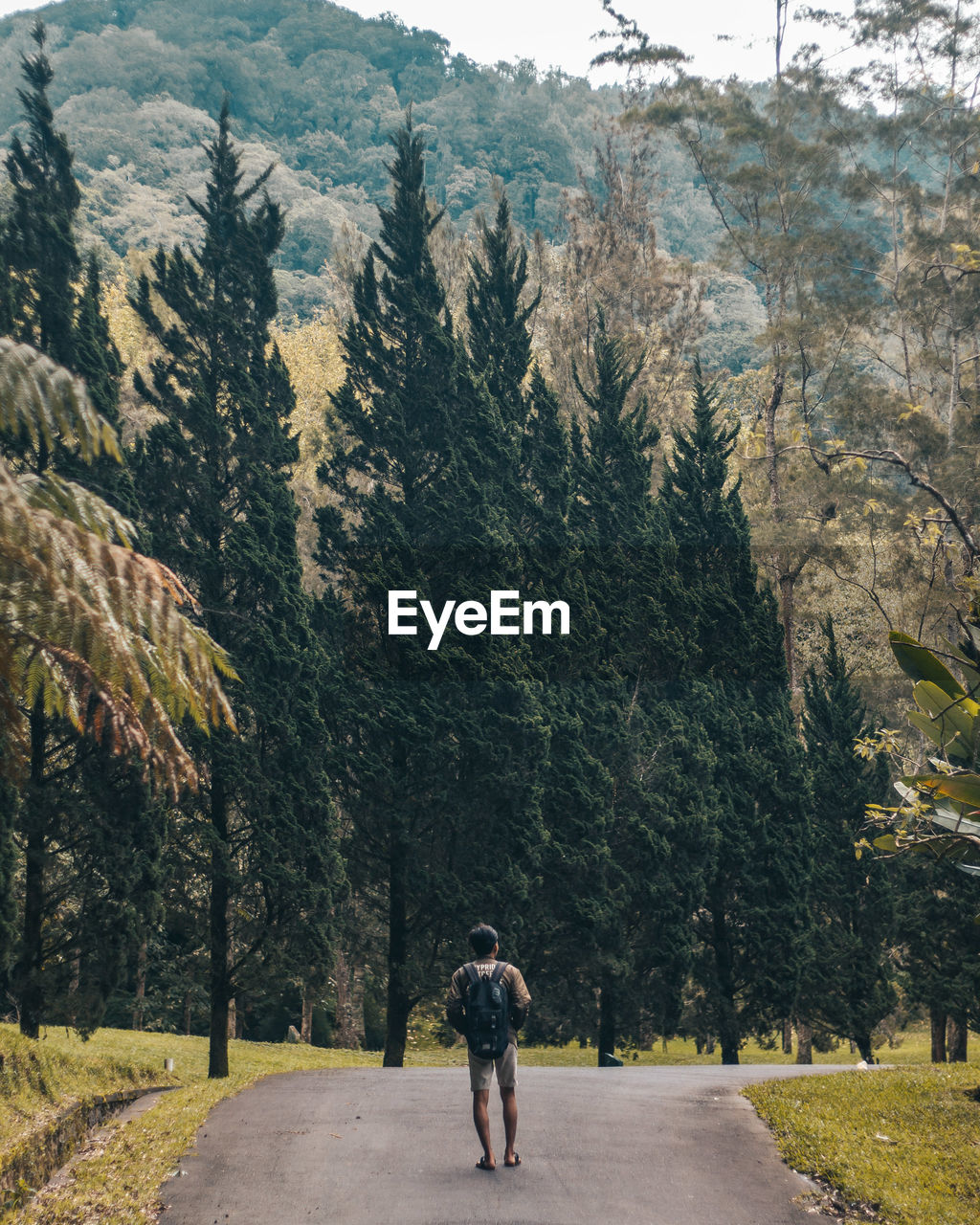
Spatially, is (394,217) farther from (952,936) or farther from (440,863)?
(952,936)

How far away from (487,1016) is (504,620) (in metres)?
12.4

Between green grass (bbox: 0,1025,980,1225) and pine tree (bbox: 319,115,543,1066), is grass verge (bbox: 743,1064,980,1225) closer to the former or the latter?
green grass (bbox: 0,1025,980,1225)

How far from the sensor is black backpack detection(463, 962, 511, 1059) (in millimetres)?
6953

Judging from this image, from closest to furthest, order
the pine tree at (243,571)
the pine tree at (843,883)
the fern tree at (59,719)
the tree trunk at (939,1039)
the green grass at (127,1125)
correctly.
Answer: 1. the green grass at (127,1125)
2. the fern tree at (59,719)
3. the pine tree at (243,571)
4. the pine tree at (843,883)
5. the tree trunk at (939,1039)

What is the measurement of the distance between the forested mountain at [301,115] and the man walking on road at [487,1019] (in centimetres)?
5136

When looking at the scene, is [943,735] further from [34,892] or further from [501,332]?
[501,332]

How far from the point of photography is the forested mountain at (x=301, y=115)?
220 feet

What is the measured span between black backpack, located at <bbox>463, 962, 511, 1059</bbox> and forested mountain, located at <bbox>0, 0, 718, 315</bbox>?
51502mm

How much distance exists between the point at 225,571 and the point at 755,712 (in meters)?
11.0

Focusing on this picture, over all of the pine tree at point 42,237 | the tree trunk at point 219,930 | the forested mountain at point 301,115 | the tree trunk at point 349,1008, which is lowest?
the tree trunk at point 349,1008

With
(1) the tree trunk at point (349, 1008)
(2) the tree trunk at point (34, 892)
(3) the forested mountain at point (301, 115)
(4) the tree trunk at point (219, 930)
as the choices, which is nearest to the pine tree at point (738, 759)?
(4) the tree trunk at point (219, 930)

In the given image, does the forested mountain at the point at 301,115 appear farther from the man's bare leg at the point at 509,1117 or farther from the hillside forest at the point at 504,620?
the man's bare leg at the point at 509,1117

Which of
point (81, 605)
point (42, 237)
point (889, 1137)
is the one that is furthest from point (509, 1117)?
point (42, 237)

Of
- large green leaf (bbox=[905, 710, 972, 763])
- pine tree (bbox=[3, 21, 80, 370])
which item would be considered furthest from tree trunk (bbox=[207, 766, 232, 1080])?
large green leaf (bbox=[905, 710, 972, 763])
